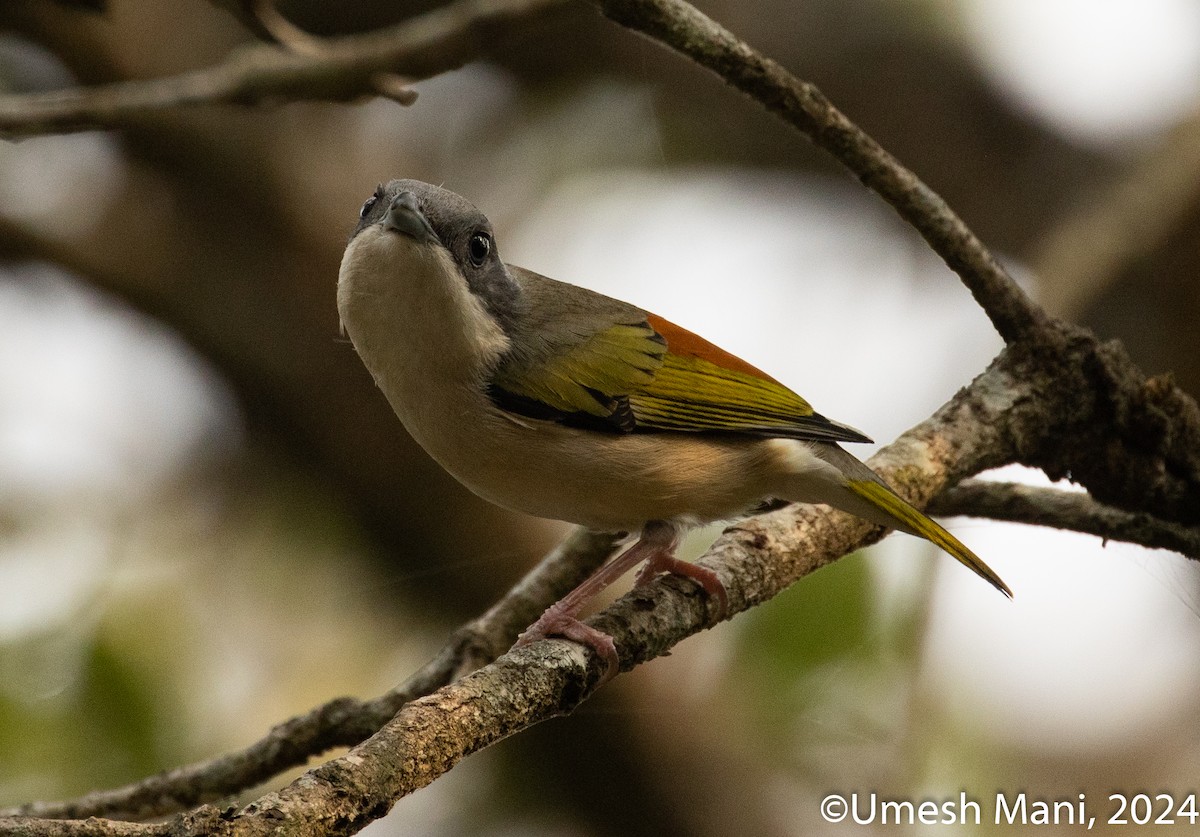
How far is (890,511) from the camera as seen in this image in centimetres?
353

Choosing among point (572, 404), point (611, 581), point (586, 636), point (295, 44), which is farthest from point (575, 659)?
point (295, 44)

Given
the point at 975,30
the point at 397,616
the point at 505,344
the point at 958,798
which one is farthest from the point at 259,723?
the point at 975,30

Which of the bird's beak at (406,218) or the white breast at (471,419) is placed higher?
the bird's beak at (406,218)

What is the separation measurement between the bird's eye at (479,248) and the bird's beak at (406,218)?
262 mm

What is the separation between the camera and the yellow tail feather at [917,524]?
3479 millimetres

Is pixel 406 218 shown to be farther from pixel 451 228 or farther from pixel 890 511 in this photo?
pixel 890 511

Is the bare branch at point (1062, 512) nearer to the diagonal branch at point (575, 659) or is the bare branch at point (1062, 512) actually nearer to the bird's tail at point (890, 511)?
the diagonal branch at point (575, 659)

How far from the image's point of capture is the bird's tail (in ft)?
11.5

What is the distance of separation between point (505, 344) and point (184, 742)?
2544mm

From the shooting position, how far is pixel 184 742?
15.9ft

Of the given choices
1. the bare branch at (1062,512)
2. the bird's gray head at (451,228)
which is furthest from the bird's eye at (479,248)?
the bare branch at (1062,512)

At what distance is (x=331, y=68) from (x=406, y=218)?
883 millimetres

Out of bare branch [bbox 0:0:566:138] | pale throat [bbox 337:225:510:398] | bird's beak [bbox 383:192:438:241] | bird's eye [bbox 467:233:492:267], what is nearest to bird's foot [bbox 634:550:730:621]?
pale throat [bbox 337:225:510:398]

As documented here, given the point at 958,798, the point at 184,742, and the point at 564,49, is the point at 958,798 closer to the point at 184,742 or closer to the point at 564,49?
the point at 184,742
